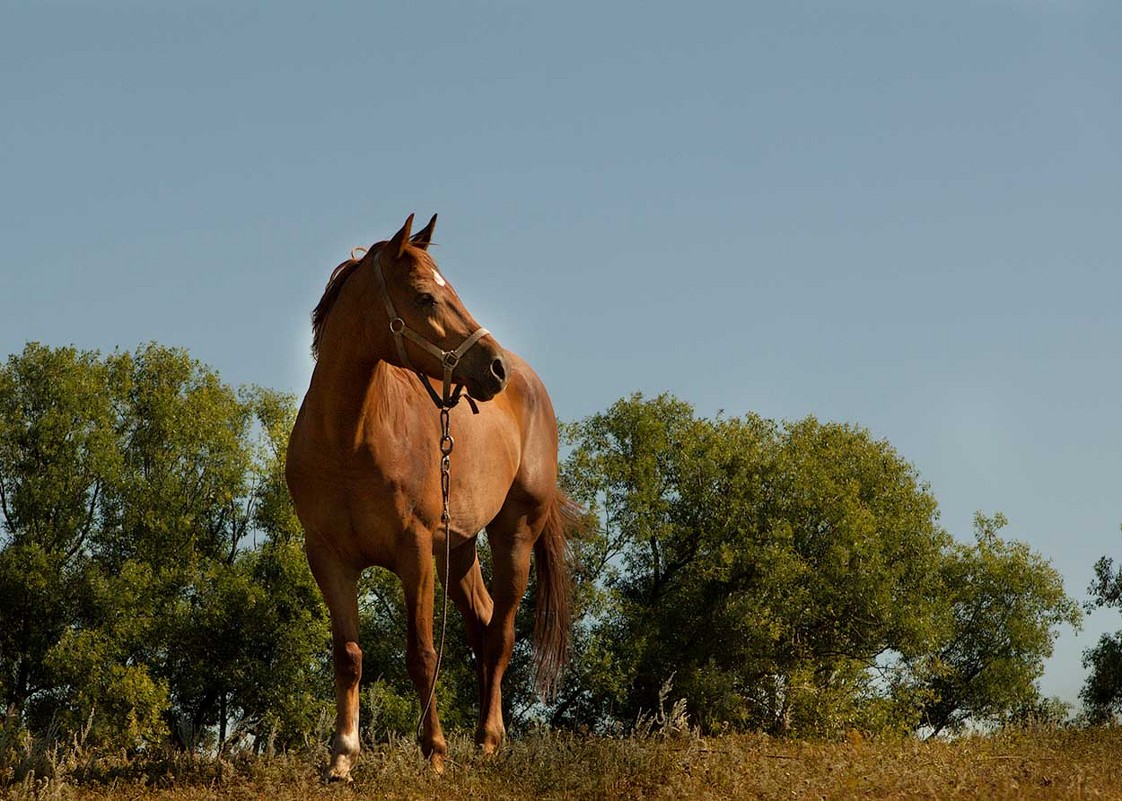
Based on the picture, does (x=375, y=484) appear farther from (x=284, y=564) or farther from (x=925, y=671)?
(x=925, y=671)

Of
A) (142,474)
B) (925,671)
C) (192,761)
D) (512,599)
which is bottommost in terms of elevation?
(192,761)

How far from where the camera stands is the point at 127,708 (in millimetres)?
38906

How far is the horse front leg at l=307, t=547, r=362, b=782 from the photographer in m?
9.13

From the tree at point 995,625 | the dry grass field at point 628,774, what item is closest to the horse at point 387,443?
the dry grass field at point 628,774

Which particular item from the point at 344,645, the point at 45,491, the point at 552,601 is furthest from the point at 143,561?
the point at 344,645

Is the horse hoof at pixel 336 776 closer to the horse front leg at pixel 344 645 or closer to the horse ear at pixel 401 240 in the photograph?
the horse front leg at pixel 344 645

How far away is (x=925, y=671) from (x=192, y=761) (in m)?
37.5

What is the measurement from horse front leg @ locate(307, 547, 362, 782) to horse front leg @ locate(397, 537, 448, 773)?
0.41 metres

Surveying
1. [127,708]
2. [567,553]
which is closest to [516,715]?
[127,708]

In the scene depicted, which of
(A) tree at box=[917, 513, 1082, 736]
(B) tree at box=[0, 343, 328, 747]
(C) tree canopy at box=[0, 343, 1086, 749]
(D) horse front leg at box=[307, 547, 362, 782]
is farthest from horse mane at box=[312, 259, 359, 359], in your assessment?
(A) tree at box=[917, 513, 1082, 736]

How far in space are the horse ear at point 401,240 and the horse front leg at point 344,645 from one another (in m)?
2.31

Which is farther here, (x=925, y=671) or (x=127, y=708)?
(x=925, y=671)

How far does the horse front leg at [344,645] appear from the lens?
9.13 meters

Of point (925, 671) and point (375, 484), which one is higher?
point (925, 671)
